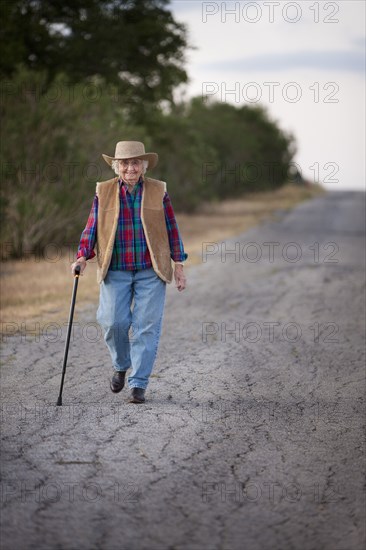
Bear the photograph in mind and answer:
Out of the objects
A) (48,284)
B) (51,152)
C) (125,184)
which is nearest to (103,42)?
(51,152)

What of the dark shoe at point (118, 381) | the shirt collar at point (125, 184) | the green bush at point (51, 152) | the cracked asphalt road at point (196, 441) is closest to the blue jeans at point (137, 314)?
the dark shoe at point (118, 381)

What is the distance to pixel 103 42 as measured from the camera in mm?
24016

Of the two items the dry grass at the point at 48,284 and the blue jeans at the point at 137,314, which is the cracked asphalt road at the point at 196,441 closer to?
the blue jeans at the point at 137,314

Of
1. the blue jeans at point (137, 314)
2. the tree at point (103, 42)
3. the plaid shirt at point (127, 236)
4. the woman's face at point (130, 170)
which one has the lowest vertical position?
the blue jeans at point (137, 314)

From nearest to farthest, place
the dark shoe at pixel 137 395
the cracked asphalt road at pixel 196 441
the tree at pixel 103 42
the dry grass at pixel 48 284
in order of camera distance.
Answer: the cracked asphalt road at pixel 196 441 < the dark shoe at pixel 137 395 < the dry grass at pixel 48 284 < the tree at pixel 103 42

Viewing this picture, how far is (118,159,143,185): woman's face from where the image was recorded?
21.5ft

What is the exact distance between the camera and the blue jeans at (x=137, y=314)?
658 cm

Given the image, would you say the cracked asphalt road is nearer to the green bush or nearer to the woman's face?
the woman's face

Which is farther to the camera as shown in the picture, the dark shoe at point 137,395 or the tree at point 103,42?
the tree at point 103,42

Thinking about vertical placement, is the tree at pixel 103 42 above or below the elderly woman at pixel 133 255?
above

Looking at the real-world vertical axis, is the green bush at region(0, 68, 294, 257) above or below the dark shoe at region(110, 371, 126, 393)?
above

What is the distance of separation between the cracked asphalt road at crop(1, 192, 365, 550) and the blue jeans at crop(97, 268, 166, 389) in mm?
304

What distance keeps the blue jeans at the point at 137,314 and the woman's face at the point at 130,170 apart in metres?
0.66

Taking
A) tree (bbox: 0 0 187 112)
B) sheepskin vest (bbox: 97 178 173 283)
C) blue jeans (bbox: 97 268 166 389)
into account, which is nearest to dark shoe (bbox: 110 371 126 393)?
blue jeans (bbox: 97 268 166 389)
